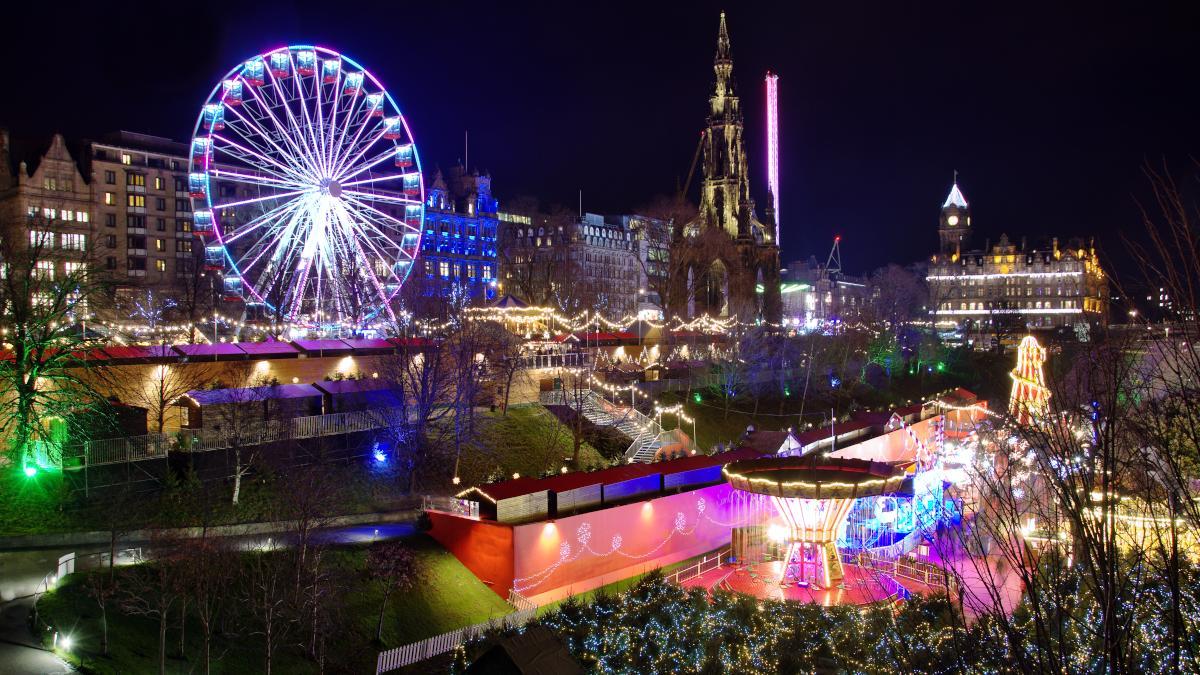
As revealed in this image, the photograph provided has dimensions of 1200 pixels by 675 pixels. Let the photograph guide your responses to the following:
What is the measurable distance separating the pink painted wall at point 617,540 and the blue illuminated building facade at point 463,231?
5518cm

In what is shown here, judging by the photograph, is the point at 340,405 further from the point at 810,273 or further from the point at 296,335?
the point at 810,273

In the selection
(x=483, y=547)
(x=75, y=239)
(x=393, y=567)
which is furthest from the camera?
(x=75, y=239)

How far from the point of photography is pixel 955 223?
113562mm

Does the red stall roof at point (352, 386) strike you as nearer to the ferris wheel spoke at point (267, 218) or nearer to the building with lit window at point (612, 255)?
the ferris wheel spoke at point (267, 218)

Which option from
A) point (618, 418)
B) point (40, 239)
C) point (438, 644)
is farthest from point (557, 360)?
point (438, 644)

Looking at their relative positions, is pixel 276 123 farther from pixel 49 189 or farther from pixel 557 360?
pixel 49 189

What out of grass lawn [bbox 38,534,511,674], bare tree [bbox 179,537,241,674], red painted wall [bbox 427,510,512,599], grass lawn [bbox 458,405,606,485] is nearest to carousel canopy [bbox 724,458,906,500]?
red painted wall [bbox 427,510,512,599]

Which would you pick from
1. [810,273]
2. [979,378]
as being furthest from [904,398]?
[810,273]

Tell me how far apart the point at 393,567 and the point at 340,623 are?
213 centimetres

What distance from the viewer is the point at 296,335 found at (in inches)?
1700

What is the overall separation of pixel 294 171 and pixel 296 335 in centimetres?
1130

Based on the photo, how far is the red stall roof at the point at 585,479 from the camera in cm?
2216

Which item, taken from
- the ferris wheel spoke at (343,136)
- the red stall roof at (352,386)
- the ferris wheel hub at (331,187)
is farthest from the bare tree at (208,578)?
the ferris wheel spoke at (343,136)

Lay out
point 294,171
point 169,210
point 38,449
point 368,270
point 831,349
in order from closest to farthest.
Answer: point 38,449 → point 294,171 → point 368,270 → point 831,349 → point 169,210
